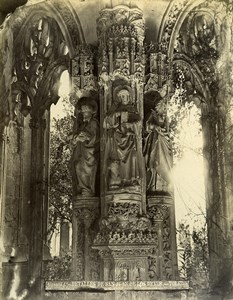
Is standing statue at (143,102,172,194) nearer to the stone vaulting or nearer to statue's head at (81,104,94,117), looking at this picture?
the stone vaulting

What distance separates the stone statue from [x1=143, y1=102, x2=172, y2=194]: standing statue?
29 centimetres

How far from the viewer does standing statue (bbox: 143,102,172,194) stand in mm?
7469

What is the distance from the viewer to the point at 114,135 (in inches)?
286

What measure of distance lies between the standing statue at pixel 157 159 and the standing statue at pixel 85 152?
684mm

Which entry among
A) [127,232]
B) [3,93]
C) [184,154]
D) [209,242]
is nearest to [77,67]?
[3,93]

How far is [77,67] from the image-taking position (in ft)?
25.8

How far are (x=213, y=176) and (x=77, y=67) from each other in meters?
2.33

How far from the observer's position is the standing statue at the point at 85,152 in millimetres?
7578

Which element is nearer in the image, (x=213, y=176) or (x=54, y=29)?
(x=213, y=176)

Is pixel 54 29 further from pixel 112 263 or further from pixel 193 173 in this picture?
pixel 112 263

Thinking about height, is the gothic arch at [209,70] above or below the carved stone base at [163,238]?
above

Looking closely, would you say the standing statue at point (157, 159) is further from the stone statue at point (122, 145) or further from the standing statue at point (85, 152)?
the standing statue at point (85, 152)

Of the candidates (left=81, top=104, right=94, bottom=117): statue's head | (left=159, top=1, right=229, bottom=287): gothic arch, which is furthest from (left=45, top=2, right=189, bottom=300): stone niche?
(left=159, top=1, right=229, bottom=287): gothic arch

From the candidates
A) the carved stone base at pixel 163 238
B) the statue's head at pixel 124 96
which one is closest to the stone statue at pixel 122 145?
the statue's head at pixel 124 96
